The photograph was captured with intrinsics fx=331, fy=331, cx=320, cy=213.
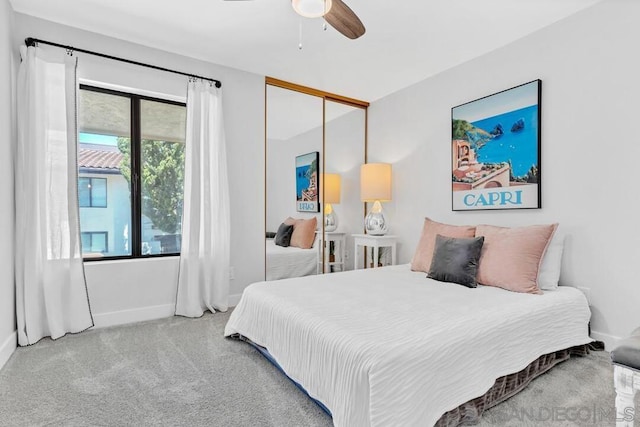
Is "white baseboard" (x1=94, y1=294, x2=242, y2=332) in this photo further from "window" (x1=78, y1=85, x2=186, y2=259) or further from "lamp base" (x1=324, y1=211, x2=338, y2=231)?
"lamp base" (x1=324, y1=211, x2=338, y2=231)

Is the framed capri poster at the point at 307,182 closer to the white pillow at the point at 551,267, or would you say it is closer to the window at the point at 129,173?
the window at the point at 129,173

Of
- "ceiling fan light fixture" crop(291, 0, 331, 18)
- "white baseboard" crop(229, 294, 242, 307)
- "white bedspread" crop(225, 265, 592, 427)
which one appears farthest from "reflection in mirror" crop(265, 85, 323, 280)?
"ceiling fan light fixture" crop(291, 0, 331, 18)

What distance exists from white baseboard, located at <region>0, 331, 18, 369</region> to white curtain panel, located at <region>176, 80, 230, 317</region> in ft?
3.71

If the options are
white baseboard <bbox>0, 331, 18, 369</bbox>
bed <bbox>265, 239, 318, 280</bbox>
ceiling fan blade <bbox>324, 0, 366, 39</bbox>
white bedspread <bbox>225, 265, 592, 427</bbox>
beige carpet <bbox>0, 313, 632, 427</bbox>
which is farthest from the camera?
bed <bbox>265, 239, 318, 280</bbox>

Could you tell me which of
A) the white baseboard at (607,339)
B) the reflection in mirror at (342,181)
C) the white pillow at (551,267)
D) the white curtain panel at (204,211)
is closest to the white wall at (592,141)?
the white baseboard at (607,339)

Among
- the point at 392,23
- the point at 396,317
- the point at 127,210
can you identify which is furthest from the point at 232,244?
the point at 392,23

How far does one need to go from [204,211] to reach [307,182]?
131cm

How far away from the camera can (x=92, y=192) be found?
2922 millimetres

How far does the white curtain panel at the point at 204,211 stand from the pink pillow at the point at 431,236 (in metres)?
1.86

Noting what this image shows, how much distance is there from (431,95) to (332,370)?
3.10 metres

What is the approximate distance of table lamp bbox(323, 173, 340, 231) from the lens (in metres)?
4.17

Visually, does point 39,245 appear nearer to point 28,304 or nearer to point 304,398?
point 28,304

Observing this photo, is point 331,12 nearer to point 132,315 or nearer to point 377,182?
point 377,182

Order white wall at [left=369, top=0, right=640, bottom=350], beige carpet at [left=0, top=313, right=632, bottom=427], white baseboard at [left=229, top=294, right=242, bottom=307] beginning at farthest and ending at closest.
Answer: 1. white baseboard at [left=229, top=294, right=242, bottom=307]
2. white wall at [left=369, top=0, right=640, bottom=350]
3. beige carpet at [left=0, top=313, right=632, bottom=427]
